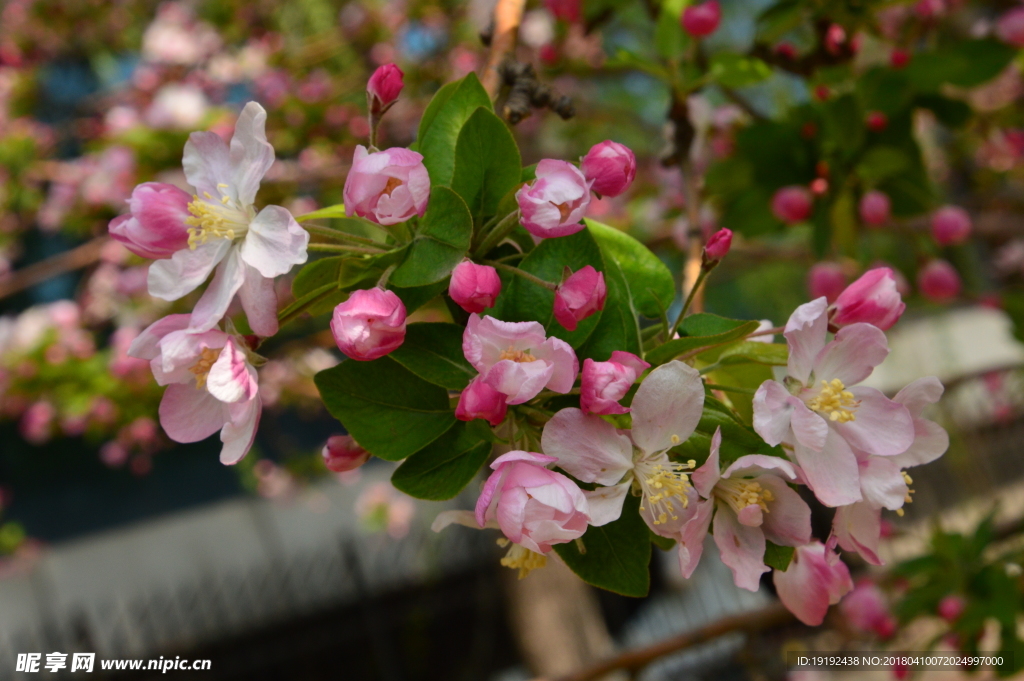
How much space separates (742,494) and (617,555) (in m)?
0.10

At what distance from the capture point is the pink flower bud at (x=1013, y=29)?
4.60 ft

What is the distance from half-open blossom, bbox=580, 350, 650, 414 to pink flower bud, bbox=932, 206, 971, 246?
62.8 inches

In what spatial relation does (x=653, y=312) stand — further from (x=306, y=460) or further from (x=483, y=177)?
(x=306, y=460)

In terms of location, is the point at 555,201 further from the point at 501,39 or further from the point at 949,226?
the point at 949,226

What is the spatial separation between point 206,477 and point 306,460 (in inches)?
82.7

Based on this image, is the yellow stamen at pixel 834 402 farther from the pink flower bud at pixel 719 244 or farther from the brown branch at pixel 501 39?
the brown branch at pixel 501 39

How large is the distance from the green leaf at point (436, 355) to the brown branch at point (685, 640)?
3.79ft

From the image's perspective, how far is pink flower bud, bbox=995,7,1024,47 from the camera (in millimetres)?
Answer: 1403

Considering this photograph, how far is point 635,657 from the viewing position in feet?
4.94

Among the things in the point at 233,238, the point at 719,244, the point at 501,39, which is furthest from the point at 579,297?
the point at 501,39

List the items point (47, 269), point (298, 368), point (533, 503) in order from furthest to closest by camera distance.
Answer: point (298, 368)
point (47, 269)
point (533, 503)

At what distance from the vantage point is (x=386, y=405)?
53 centimetres

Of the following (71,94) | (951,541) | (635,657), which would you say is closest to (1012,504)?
(951,541)

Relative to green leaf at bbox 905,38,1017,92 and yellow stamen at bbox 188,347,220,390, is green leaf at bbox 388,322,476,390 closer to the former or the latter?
yellow stamen at bbox 188,347,220,390
